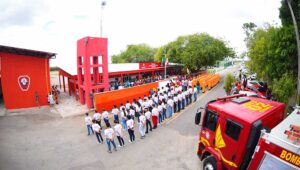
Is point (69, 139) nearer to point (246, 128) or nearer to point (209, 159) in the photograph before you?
point (209, 159)

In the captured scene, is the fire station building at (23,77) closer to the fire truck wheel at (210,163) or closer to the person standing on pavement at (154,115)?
the person standing on pavement at (154,115)

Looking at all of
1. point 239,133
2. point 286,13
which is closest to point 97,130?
point 239,133

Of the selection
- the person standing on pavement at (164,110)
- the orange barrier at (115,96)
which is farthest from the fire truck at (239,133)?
the orange barrier at (115,96)

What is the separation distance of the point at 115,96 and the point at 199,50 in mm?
22237

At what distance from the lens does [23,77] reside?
57.6 ft

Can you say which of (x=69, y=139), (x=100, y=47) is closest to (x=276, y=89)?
(x=69, y=139)

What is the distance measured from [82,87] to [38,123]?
4.86 metres

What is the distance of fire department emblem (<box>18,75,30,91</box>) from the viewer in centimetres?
1745

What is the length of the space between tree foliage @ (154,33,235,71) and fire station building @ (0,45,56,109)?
2292 centimetres

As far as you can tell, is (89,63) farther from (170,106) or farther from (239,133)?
(239,133)

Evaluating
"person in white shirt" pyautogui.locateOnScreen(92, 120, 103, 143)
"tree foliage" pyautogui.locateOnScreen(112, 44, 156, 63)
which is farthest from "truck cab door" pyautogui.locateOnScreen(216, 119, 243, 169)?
"tree foliage" pyautogui.locateOnScreen(112, 44, 156, 63)

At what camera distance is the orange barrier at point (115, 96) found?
16.0 m

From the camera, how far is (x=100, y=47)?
58.2 ft

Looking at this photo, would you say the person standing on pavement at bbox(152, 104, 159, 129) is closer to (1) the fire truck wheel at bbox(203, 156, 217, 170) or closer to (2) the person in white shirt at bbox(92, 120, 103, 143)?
(2) the person in white shirt at bbox(92, 120, 103, 143)
